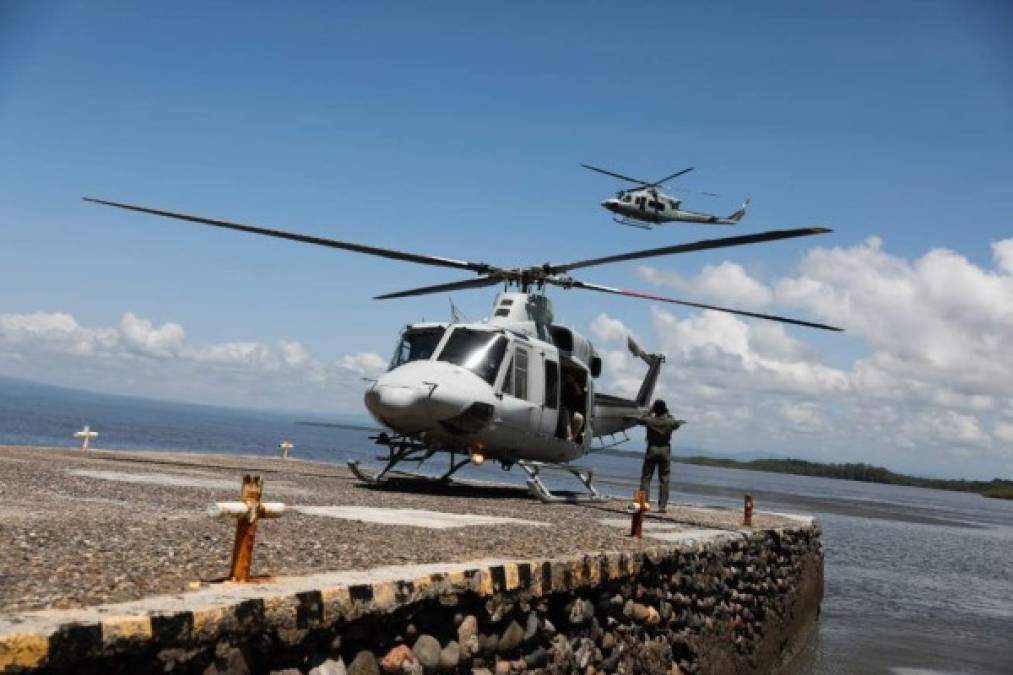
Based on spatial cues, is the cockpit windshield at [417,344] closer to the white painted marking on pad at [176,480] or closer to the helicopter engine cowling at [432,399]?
the helicopter engine cowling at [432,399]

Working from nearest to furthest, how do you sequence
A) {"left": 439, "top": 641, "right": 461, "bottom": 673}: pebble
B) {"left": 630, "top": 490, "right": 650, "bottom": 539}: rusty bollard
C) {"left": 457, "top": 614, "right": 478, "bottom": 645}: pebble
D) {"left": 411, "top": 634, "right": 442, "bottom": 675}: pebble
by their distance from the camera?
{"left": 411, "top": 634, "right": 442, "bottom": 675}: pebble < {"left": 439, "top": 641, "right": 461, "bottom": 673}: pebble < {"left": 457, "top": 614, "right": 478, "bottom": 645}: pebble < {"left": 630, "top": 490, "right": 650, "bottom": 539}: rusty bollard

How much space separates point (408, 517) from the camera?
11.1 metres

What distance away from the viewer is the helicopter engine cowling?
1481 centimetres

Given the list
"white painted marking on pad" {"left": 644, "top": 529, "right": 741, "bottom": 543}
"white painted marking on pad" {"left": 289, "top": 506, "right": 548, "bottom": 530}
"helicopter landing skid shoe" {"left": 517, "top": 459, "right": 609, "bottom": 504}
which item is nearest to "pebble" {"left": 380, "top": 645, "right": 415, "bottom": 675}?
"white painted marking on pad" {"left": 289, "top": 506, "right": 548, "bottom": 530}

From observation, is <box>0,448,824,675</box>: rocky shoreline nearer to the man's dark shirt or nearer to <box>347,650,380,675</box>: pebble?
<box>347,650,380,675</box>: pebble

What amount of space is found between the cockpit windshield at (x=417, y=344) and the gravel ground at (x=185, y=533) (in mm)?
2371

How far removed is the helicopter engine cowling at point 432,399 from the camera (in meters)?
14.8

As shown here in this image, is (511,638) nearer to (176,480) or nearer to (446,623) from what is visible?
(446,623)

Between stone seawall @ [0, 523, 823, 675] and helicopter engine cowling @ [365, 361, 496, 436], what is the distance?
13.8ft

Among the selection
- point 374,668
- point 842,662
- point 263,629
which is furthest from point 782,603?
point 263,629

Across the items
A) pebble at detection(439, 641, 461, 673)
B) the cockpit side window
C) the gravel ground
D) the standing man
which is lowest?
pebble at detection(439, 641, 461, 673)

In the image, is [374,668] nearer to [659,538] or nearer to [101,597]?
[101,597]

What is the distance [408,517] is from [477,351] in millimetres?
5482

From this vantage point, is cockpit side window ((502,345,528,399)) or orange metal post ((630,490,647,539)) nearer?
orange metal post ((630,490,647,539))
